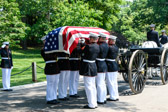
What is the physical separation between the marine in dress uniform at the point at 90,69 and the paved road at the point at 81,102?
0.29 m

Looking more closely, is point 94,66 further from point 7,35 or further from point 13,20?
point 13,20

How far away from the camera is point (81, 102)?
285 inches

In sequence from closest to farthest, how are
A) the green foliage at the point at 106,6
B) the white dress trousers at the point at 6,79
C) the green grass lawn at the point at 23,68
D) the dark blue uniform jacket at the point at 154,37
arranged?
1. the white dress trousers at the point at 6,79
2. the dark blue uniform jacket at the point at 154,37
3. the green grass lawn at the point at 23,68
4. the green foliage at the point at 106,6

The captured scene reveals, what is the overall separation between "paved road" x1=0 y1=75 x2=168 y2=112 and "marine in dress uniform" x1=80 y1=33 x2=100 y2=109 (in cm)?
29

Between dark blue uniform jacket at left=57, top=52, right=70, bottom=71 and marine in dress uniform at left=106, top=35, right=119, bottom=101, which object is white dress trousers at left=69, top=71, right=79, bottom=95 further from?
marine in dress uniform at left=106, top=35, right=119, bottom=101

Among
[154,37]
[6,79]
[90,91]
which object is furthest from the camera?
[154,37]

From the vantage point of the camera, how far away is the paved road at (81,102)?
641cm

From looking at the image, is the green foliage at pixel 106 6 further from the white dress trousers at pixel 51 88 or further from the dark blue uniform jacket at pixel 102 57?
the white dress trousers at pixel 51 88

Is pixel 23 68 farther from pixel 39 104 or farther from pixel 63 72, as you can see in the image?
pixel 39 104

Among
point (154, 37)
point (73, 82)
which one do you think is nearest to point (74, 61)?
point (73, 82)

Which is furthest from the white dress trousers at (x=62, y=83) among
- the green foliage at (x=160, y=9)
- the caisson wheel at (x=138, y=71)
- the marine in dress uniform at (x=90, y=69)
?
the green foliage at (x=160, y=9)

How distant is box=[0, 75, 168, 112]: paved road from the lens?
6.41 metres

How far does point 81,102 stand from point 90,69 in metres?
1.25

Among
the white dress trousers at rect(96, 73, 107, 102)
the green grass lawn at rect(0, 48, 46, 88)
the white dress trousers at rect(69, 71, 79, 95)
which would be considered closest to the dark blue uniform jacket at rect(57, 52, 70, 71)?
the white dress trousers at rect(69, 71, 79, 95)
